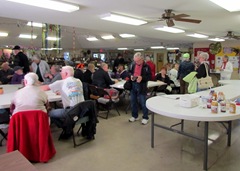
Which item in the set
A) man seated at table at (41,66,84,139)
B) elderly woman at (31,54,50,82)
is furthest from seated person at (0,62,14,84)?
man seated at table at (41,66,84,139)

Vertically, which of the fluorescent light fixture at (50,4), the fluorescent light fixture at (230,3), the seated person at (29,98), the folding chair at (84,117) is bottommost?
the folding chair at (84,117)

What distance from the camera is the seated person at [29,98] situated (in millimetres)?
2387

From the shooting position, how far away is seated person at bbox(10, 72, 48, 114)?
239 cm

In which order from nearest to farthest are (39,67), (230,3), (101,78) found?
1. (230,3)
2. (101,78)
3. (39,67)

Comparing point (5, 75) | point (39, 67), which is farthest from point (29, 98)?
point (5, 75)

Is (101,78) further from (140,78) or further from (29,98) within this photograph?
(29,98)

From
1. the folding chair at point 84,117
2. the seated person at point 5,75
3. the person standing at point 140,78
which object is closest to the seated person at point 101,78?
the person standing at point 140,78

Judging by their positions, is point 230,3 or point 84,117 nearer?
point 84,117

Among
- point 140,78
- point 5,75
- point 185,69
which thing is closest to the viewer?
point 140,78

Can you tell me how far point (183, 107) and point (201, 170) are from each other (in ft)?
2.55

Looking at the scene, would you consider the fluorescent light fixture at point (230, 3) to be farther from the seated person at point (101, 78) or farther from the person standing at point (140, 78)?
the seated person at point (101, 78)

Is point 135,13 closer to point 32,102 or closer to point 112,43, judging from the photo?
point 32,102

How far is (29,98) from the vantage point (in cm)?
241

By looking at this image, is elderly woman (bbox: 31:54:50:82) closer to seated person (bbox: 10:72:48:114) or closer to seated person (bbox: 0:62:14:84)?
seated person (bbox: 0:62:14:84)
